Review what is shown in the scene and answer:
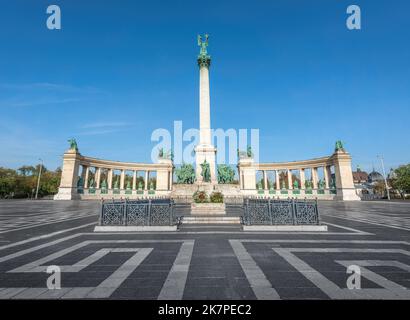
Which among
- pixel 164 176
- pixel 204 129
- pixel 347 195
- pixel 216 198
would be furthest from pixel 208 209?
pixel 164 176

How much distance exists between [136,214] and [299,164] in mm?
63619

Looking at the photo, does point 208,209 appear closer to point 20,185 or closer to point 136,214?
point 136,214

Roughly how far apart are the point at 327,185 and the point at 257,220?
197 feet

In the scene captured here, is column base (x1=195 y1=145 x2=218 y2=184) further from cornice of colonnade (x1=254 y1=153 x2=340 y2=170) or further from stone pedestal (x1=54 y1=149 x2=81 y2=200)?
stone pedestal (x1=54 y1=149 x2=81 y2=200)

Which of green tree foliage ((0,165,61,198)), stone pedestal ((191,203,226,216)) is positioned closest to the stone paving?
stone pedestal ((191,203,226,216))

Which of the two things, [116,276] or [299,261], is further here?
[299,261]

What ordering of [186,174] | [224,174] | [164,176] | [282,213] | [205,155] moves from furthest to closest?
[164,176] → [186,174] → [224,174] → [205,155] → [282,213]

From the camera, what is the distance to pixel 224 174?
56469mm

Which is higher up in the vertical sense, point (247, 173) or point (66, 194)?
point (247, 173)

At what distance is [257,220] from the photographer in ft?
43.4

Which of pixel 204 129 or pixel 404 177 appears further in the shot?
pixel 404 177

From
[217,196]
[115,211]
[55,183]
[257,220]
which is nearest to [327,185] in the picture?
[217,196]

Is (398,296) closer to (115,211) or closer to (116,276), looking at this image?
(116,276)

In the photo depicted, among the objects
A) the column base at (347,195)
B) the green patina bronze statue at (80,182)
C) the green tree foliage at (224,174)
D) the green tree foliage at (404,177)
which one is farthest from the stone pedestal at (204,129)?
the green tree foliage at (404,177)
